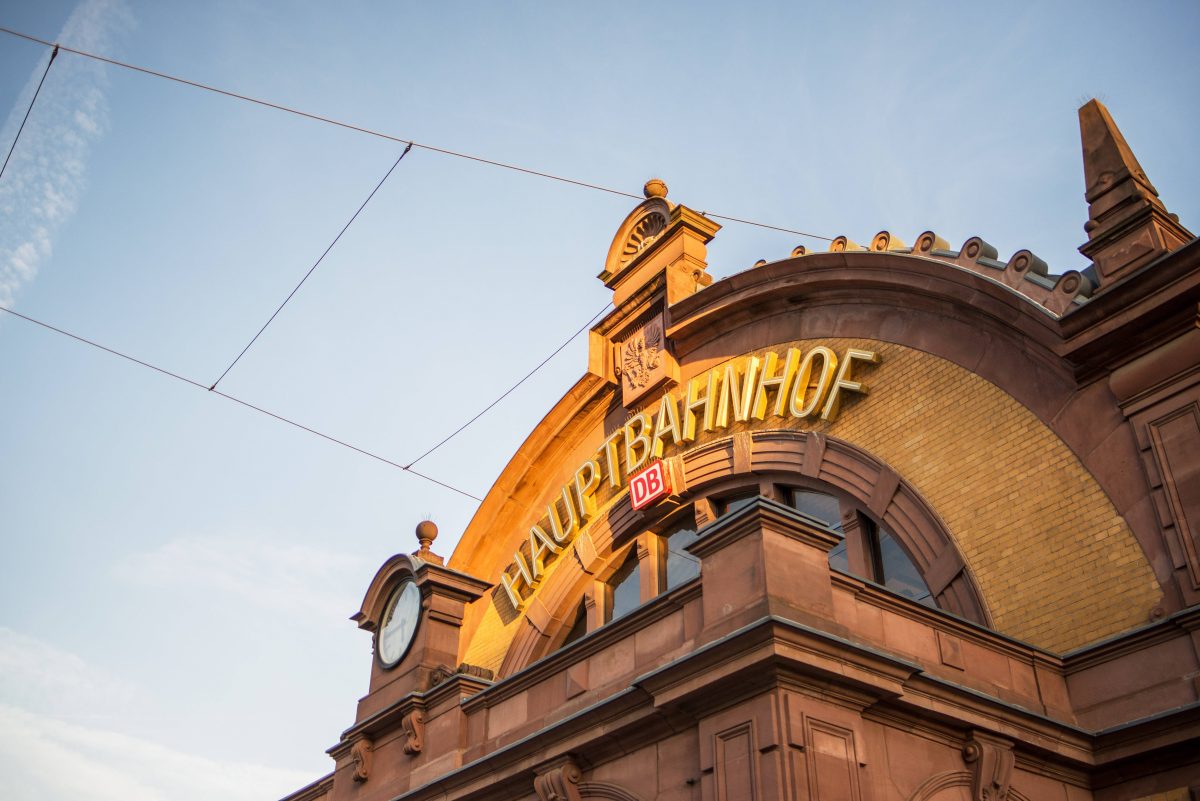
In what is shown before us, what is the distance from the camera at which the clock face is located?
20.7 metres

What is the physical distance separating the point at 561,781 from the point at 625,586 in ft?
32.7

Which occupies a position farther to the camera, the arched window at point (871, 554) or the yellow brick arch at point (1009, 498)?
the arched window at point (871, 554)

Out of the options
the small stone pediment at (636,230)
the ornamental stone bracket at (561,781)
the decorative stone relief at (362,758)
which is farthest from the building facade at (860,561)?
the small stone pediment at (636,230)

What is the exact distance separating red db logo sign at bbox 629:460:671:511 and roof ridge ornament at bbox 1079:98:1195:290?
8841 millimetres

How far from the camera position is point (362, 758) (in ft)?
62.5

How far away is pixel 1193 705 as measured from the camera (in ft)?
43.6

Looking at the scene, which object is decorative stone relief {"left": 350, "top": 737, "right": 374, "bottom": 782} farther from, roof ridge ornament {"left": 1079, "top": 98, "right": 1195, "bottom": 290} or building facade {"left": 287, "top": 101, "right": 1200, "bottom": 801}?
roof ridge ornament {"left": 1079, "top": 98, "right": 1195, "bottom": 290}

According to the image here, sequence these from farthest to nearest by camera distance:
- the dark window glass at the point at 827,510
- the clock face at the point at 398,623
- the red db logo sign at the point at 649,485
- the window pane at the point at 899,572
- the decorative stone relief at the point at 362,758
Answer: the red db logo sign at the point at 649,485, the clock face at the point at 398,623, the dark window glass at the point at 827,510, the decorative stone relief at the point at 362,758, the window pane at the point at 899,572

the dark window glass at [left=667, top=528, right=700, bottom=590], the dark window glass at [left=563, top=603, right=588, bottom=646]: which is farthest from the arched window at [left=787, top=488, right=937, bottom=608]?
the dark window glass at [left=563, top=603, right=588, bottom=646]

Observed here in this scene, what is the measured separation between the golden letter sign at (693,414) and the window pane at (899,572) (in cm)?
233

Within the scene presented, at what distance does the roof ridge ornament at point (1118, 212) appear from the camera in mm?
15945

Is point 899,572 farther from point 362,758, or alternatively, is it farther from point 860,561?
point 362,758

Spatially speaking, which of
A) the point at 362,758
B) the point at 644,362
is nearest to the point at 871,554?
the point at 644,362

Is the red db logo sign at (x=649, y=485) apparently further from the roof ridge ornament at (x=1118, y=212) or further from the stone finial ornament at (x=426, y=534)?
the roof ridge ornament at (x=1118, y=212)
